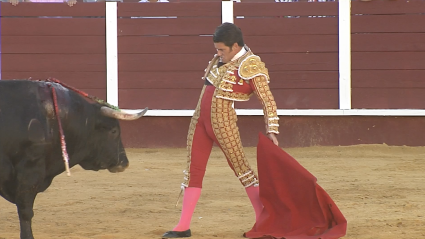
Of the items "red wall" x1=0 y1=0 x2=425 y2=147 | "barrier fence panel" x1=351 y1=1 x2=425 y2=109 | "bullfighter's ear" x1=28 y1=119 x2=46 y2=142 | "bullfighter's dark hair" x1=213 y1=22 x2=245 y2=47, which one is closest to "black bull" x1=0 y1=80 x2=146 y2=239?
"bullfighter's ear" x1=28 y1=119 x2=46 y2=142

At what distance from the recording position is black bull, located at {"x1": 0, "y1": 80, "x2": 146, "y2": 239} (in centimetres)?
345

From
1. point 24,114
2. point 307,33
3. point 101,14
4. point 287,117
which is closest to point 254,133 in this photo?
point 287,117

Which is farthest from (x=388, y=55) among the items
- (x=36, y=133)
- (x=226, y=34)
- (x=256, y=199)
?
(x=36, y=133)

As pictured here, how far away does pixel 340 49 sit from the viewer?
787 cm

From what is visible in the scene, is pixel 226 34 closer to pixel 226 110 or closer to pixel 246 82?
pixel 246 82

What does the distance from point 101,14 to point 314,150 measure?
8.51 feet

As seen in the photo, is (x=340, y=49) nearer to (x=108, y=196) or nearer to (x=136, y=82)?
(x=136, y=82)

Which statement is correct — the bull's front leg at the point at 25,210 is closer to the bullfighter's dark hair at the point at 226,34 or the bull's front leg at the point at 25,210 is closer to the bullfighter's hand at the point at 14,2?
the bullfighter's dark hair at the point at 226,34

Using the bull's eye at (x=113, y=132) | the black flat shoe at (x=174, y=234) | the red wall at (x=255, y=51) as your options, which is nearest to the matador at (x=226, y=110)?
the black flat shoe at (x=174, y=234)

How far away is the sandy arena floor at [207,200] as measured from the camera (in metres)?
4.14

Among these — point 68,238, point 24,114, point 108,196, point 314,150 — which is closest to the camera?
point 24,114

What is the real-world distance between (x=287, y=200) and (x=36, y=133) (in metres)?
1.31

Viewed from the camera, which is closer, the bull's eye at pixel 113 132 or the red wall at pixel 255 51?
the bull's eye at pixel 113 132

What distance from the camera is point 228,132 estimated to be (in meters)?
3.91
